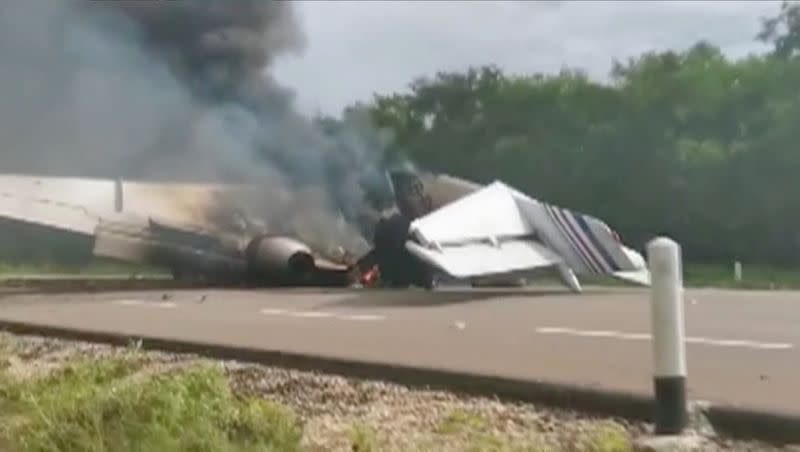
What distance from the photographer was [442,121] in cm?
6856

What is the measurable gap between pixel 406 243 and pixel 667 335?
2216 centimetres

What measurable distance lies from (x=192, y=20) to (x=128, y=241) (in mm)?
6305

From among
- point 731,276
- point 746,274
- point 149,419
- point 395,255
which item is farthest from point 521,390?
point 746,274

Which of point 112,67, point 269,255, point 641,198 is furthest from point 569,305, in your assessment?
point 641,198

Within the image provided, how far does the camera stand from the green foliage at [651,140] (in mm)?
50906

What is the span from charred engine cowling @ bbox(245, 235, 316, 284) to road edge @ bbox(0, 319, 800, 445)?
67.5 feet

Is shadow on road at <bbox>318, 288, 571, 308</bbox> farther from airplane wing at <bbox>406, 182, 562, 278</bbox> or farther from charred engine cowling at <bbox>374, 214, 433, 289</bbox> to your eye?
charred engine cowling at <bbox>374, 214, 433, 289</bbox>

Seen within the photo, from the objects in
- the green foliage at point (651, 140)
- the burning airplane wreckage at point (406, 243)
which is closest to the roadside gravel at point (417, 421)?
the burning airplane wreckage at point (406, 243)

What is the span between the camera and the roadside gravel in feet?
21.0

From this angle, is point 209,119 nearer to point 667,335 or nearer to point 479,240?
point 479,240

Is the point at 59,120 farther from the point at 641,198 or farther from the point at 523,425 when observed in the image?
the point at 523,425

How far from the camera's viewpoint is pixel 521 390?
7.76 m

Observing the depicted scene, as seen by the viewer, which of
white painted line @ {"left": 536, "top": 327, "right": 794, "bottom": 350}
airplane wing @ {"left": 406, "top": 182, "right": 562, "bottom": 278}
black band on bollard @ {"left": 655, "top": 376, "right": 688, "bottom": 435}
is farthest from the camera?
airplane wing @ {"left": 406, "top": 182, "right": 562, "bottom": 278}

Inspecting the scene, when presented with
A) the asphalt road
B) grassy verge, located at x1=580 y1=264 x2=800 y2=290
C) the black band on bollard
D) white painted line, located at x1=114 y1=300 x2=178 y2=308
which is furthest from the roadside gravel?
grassy verge, located at x1=580 y1=264 x2=800 y2=290
